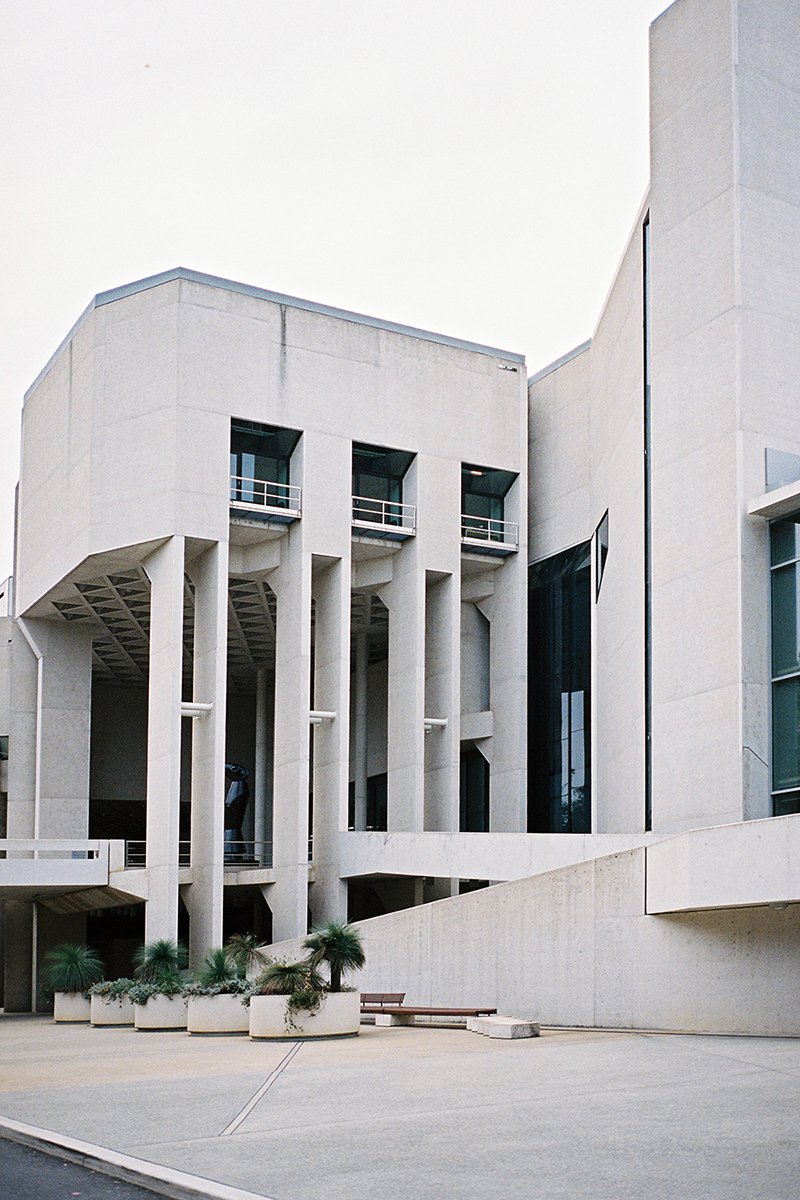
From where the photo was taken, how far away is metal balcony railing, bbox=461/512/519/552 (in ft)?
129

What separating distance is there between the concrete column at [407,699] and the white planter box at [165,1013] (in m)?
12.4

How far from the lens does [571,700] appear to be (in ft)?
124

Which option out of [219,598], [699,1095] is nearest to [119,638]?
[219,598]

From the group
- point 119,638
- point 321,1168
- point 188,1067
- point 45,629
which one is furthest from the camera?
point 119,638

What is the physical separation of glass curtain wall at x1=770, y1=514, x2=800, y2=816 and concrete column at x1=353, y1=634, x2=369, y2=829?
2250cm

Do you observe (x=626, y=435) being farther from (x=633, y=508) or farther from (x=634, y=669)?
(x=634, y=669)

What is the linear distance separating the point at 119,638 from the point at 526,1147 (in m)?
36.6

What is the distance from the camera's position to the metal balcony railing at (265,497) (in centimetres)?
3616

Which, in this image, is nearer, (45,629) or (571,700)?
(571,700)

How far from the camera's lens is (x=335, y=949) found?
68.0ft

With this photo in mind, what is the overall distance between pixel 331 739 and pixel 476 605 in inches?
258

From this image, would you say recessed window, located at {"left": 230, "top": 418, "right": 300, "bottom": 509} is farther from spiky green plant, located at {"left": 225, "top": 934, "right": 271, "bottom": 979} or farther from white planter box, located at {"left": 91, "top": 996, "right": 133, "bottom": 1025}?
spiky green plant, located at {"left": 225, "top": 934, "right": 271, "bottom": 979}

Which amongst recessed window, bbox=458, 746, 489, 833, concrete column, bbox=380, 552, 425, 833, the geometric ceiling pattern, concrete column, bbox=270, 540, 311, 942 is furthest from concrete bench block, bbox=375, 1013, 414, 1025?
recessed window, bbox=458, 746, 489, 833

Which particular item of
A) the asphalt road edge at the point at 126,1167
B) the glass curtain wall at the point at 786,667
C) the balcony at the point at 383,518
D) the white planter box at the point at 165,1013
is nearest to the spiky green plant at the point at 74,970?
the white planter box at the point at 165,1013
